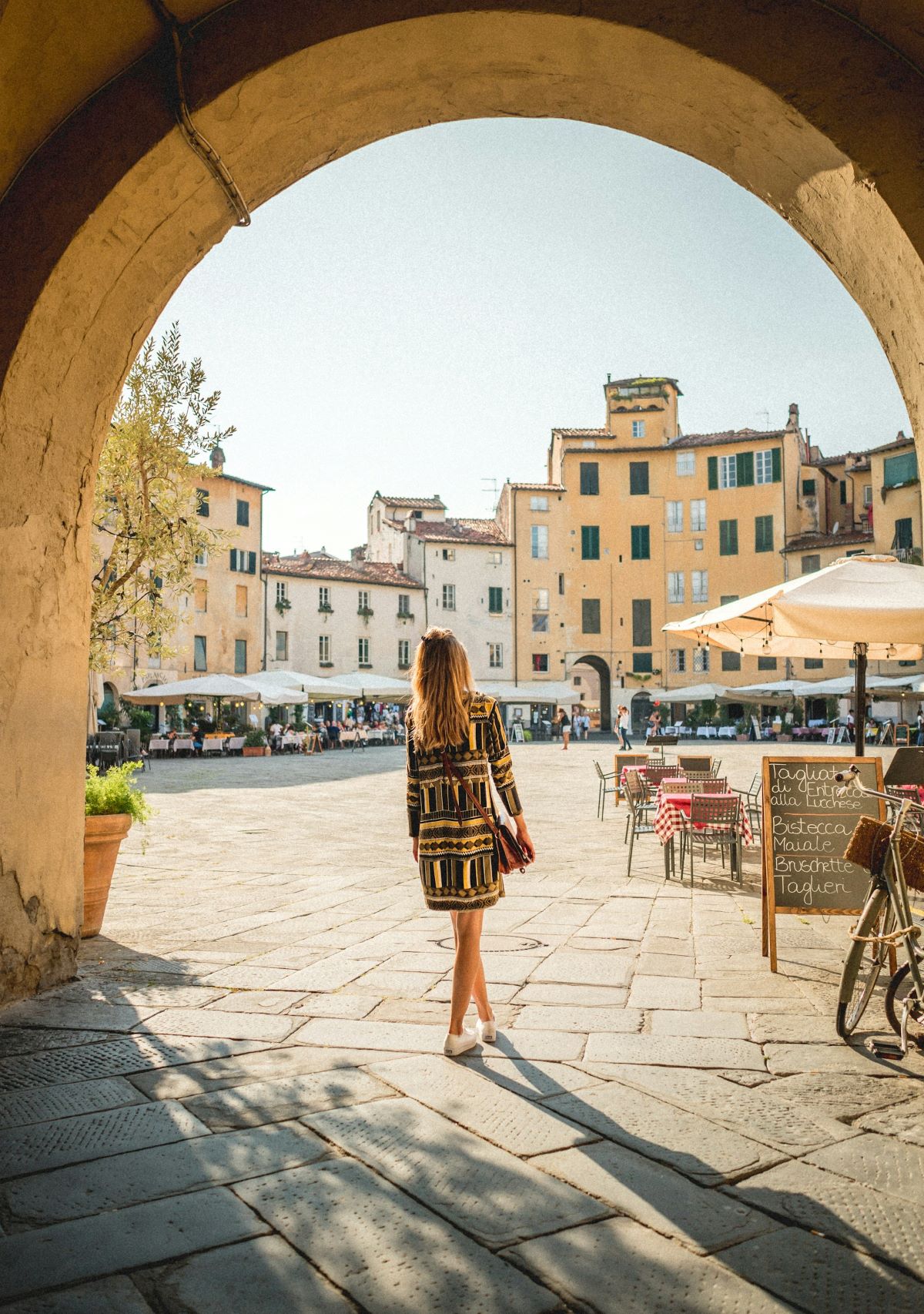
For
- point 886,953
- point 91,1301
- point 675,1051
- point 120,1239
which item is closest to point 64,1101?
point 120,1239

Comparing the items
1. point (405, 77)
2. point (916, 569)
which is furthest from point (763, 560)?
point (405, 77)

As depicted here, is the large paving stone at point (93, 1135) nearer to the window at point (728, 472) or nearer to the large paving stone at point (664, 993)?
the large paving stone at point (664, 993)

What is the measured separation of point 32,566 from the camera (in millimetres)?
4258

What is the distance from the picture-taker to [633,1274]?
214 centimetres

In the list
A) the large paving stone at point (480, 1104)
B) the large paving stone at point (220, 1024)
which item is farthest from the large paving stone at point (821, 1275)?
the large paving stone at point (220, 1024)

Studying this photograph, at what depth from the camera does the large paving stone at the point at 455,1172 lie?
7.74ft

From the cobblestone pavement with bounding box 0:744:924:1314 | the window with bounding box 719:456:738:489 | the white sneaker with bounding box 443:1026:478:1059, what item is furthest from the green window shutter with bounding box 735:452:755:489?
the white sneaker with bounding box 443:1026:478:1059

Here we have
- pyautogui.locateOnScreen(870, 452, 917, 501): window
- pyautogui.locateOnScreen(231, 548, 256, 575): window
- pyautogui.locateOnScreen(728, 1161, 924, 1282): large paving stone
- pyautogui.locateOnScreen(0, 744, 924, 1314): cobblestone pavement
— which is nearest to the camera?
pyautogui.locateOnScreen(0, 744, 924, 1314): cobblestone pavement

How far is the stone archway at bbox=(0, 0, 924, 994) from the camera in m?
3.38

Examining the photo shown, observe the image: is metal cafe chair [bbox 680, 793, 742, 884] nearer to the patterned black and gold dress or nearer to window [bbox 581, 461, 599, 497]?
the patterned black and gold dress

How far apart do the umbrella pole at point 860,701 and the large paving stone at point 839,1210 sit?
15.3 feet

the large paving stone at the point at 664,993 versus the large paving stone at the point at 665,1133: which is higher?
the large paving stone at the point at 665,1133

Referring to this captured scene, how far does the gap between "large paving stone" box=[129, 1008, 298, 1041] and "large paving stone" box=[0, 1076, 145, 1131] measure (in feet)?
1.72

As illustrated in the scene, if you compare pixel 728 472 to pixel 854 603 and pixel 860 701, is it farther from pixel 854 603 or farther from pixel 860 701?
pixel 854 603
